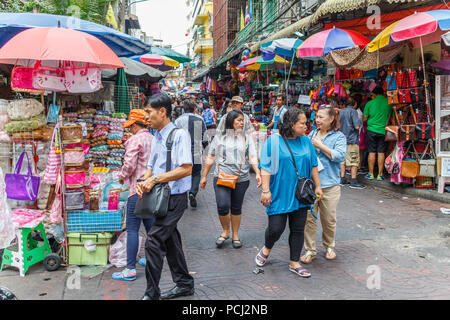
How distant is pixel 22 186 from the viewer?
4.90 meters

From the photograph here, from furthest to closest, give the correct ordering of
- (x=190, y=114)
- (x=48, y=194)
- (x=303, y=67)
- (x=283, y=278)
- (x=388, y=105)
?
(x=303, y=67)
(x=388, y=105)
(x=190, y=114)
(x=48, y=194)
(x=283, y=278)

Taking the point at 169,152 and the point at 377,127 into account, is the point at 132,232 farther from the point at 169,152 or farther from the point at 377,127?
the point at 377,127

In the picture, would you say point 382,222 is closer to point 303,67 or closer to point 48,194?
point 48,194

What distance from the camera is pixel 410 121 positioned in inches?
323

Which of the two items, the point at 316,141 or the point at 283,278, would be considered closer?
the point at 283,278

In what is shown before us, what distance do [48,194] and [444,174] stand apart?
677 centimetres

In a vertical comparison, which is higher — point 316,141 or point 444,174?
point 316,141

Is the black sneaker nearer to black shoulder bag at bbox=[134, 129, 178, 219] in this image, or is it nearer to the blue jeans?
the blue jeans

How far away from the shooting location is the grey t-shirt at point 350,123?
360 inches

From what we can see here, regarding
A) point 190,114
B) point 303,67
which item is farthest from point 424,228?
point 303,67

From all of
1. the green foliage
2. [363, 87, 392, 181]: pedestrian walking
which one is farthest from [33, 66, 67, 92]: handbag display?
[363, 87, 392, 181]: pedestrian walking

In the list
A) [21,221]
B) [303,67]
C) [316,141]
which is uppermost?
[303,67]

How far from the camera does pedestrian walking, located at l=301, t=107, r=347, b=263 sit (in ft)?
15.2

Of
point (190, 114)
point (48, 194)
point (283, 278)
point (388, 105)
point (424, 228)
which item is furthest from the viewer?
point (388, 105)
